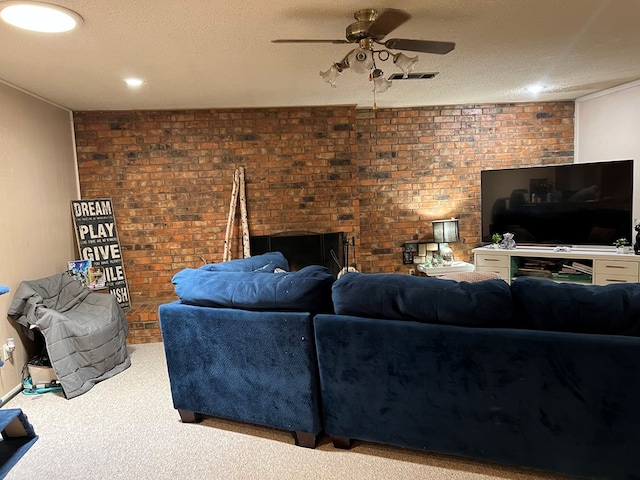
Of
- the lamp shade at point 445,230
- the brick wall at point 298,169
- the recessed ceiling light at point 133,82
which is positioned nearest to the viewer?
the recessed ceiling light at point 133,82

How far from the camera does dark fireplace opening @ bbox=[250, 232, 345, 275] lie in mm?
4699

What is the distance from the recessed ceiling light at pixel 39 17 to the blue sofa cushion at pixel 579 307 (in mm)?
2572

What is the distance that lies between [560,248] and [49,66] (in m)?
5.01

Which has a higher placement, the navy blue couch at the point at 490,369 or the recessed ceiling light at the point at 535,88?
the recessed ceiling light at the point at 535,88

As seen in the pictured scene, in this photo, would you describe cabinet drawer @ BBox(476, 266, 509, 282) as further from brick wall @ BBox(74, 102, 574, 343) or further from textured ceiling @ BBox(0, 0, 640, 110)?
textured ceiling @ BBox(0, 0, 640, 110)

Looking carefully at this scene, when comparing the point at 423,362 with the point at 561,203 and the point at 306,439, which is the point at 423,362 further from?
the point at 561,203

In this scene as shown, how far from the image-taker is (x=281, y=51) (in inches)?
111

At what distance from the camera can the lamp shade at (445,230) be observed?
195 inches

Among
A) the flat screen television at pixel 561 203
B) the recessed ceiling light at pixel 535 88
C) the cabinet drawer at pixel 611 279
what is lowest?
the cabinet drawer at pixel 611 279

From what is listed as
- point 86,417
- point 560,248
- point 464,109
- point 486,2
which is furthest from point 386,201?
point 86,417

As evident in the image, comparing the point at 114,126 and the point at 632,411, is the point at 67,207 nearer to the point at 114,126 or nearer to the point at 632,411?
the point at 114,126

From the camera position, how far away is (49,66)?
291 centimetres

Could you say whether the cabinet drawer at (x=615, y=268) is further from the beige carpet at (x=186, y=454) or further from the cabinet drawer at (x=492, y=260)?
the beige carpet at (x=186, y=454)

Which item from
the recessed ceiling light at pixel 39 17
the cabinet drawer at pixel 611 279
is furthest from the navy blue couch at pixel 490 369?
the cabinet drawer at pixel 611 279
